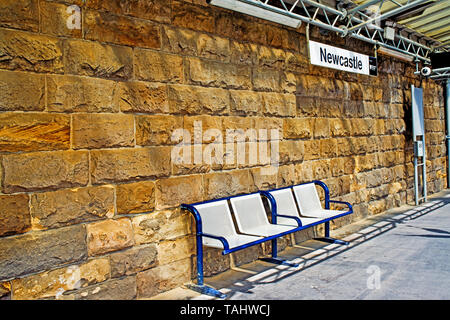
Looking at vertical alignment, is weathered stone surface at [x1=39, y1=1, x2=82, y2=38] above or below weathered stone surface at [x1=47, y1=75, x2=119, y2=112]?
above

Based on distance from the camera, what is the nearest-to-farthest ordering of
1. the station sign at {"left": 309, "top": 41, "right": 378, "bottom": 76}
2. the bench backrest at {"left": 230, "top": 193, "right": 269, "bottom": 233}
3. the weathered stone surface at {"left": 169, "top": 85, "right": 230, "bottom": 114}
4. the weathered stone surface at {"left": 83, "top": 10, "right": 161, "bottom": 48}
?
the weathered stone surface at {"left": 83, "top": 10, "right": 161, "bottom": 48}
the weathered stone surface at {"left": 169, "top": 85, "right": 230, "bottom": 114}
the bench backrest at {"left": 230, "top": 193, "right": 269, "bottom": 233}
the station sign at {"left": 309, "top": 41, "right": 378, "bottom": 76}

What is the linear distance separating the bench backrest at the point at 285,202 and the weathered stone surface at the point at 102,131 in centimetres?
212

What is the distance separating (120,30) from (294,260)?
3.16m

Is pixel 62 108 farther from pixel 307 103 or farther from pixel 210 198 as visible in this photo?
pixel 307 103

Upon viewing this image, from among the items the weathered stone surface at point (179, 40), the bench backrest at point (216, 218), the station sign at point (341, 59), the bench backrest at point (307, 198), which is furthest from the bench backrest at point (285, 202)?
the weathered stone surface at point (179, 40)

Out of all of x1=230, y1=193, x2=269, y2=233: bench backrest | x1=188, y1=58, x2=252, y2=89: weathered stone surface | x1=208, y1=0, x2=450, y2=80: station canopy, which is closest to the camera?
x1=188, y1=58, x2=252, y2=89: weathered stone surface

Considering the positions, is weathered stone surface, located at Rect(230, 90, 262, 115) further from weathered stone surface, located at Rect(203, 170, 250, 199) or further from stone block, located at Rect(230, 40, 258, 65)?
weathered stone surface, located at Rect(203, 170, 250, 199)

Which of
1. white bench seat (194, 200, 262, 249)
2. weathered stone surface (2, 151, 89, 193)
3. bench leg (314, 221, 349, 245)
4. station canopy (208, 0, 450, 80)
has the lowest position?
bench leg (314, 221, 349, 245)

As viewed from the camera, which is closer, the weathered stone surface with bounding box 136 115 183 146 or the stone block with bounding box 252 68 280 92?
the weathered stone surface with bounding box 136 115 183 146

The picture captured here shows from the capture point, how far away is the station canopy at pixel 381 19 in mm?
4816

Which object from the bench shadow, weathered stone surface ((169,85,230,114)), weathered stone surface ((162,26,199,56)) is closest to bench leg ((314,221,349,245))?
the bench shadow

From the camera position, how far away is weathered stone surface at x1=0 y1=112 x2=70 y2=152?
9.43 ft

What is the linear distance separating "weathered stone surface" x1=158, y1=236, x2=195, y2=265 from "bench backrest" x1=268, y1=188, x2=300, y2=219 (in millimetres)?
1366

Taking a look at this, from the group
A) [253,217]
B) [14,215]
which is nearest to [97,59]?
[14,215]
